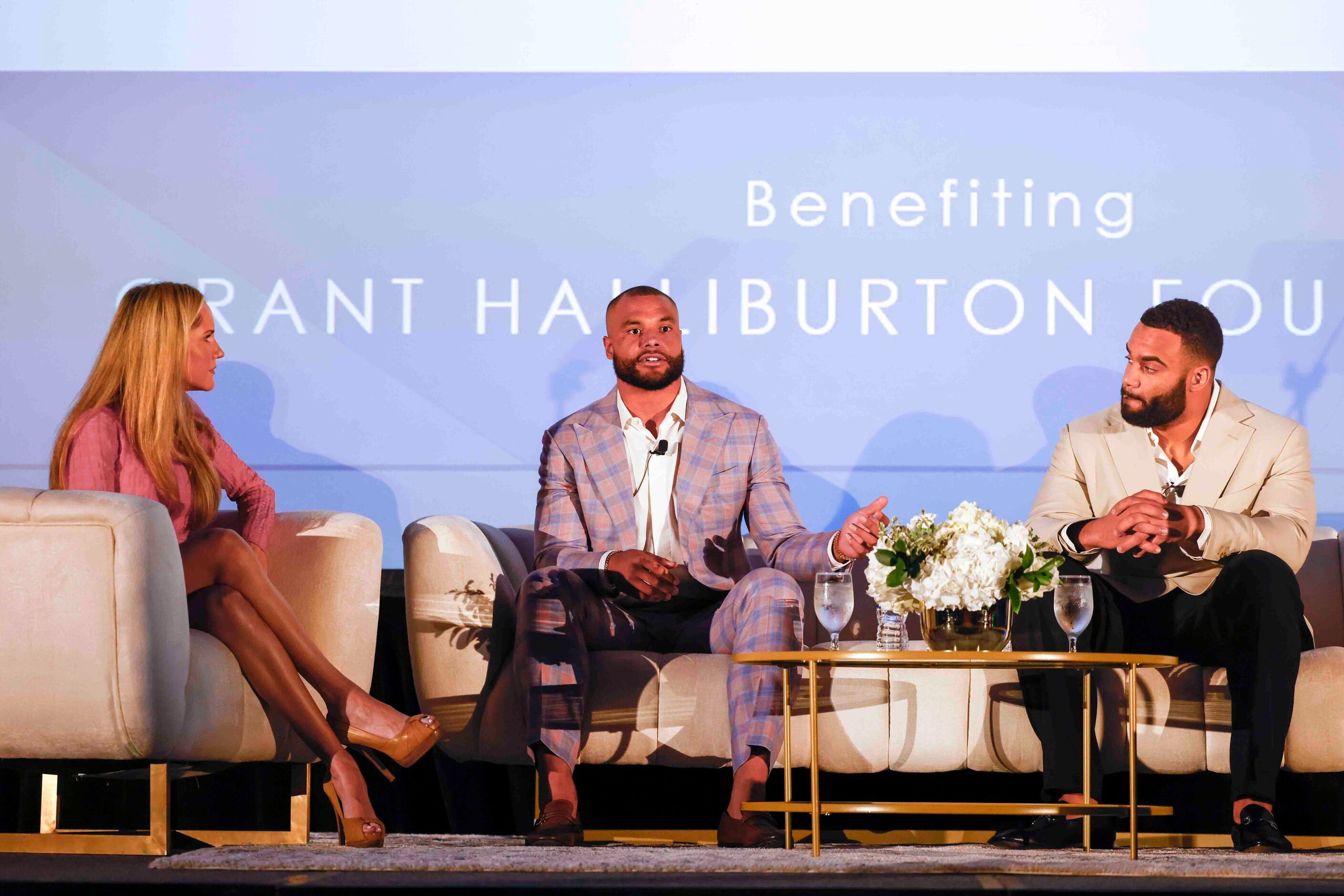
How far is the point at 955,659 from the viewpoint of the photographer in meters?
2.50

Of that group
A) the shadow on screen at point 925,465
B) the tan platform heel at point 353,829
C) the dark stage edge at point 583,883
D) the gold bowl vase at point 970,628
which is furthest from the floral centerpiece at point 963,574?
the shadow on screen at point 925,465

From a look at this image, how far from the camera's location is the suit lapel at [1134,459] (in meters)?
3.39

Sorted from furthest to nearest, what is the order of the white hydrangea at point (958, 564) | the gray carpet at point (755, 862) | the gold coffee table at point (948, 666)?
the white hydrangea at point (958, 564) → the gold coffee table at point (948, 666) → the gray carpet at point (755, 862)

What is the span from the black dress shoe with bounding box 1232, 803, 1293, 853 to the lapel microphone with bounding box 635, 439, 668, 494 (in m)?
1.40

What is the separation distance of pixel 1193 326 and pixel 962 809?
1.43 meters

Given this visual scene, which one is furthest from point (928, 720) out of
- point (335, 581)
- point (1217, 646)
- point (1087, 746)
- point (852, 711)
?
point (335, 581)

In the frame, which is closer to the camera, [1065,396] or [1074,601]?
[1074,601]

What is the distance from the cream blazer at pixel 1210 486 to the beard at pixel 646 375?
845 millimetres

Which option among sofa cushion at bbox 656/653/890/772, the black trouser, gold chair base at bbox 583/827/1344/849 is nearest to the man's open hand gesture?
sofa cushion at bbox 656/653/890/772

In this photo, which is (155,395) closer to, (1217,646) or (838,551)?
(838,551)

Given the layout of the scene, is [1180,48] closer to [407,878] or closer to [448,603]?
[448,603]

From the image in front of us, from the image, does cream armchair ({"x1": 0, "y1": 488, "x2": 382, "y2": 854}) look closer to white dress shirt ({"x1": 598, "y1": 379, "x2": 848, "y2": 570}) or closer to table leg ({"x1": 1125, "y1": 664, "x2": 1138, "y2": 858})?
white dress shirt ({"x1": 598, "y1": 379, "x2": 848, "y2": 570})

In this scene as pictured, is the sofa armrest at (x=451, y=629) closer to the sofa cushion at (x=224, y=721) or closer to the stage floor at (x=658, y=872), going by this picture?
the sofa cushion at (x=224, y=721)

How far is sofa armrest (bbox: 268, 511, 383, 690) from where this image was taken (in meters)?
3.11
